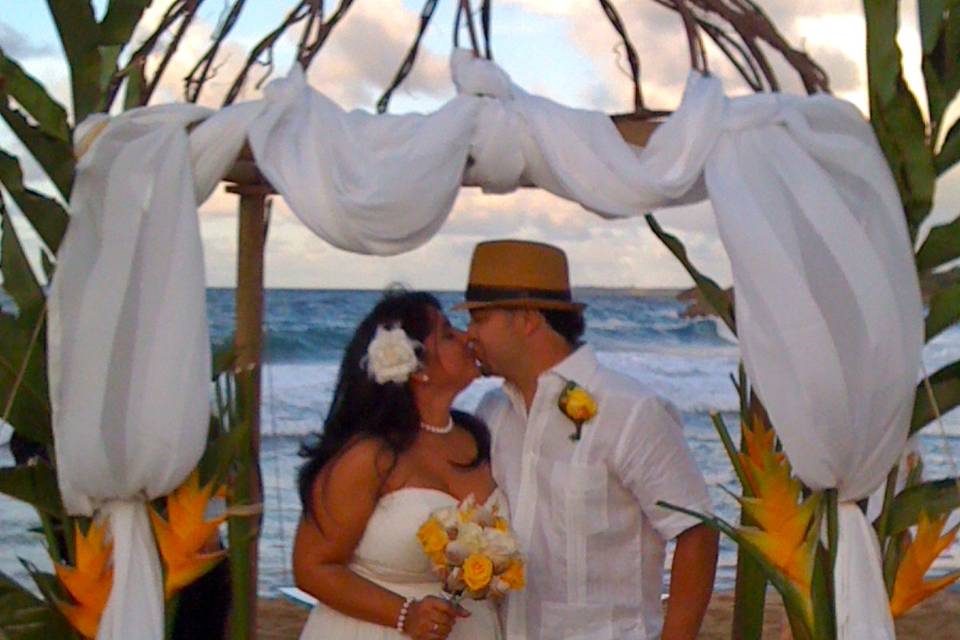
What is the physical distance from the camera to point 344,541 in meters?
3.36

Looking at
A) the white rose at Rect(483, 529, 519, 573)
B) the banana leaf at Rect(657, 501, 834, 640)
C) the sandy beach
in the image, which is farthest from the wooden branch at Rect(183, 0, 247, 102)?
the sandy beach

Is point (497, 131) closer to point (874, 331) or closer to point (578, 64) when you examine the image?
point (874, 331)

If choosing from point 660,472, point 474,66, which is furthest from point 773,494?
point 474,66

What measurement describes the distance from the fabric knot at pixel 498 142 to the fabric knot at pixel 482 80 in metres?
0.03

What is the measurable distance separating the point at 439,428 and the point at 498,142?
32.5 inches

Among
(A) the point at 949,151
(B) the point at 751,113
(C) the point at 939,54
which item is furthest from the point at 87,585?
(C) the point at 939,54

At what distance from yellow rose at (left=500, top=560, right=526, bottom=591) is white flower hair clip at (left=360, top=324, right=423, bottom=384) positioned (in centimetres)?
53

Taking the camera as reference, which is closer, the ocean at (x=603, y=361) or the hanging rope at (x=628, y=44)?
the hanging rope at (x=628, y=44)

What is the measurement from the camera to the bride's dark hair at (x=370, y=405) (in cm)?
345

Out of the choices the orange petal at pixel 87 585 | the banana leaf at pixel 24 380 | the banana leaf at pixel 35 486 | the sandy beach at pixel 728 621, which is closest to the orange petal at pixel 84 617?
the orange petal at pixel 87 585

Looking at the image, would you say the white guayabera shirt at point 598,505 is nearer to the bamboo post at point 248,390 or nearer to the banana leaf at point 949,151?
the bamboo post at point 248,390

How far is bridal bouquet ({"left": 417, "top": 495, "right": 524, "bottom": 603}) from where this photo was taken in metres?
3.12

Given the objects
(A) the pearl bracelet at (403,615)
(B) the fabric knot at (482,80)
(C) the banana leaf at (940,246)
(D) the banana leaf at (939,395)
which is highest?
(B) the fabric knot at (482,80)

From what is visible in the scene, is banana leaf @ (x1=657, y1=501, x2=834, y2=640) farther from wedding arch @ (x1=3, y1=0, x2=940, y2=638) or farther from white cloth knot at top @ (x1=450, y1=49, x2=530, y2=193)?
white cloth knot at top @ (x1=450, y1=49, x2=530, y2=193)
